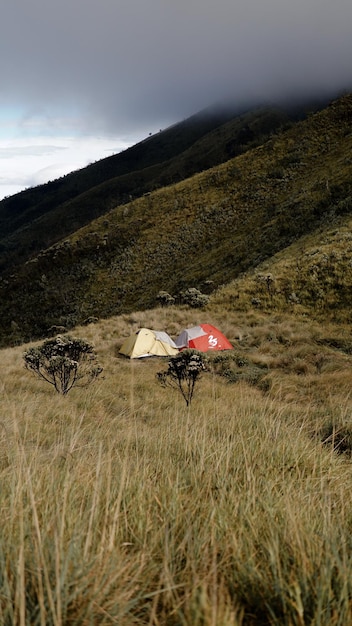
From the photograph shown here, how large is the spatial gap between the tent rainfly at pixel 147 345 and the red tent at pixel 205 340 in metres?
0.74

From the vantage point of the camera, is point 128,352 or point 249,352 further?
point 128,352

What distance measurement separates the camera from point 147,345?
2012 cm

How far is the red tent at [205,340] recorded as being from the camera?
1972cm

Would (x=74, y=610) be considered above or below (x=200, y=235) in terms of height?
below

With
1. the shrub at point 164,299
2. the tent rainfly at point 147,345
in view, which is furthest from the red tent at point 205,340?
the shrub at point 164,299

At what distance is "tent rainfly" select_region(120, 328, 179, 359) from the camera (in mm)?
19719

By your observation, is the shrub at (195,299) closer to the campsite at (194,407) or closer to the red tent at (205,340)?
the campsite at (194,407)

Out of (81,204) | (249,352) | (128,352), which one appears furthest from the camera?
(81,204)

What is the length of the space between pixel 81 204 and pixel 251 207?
76454 millimetres

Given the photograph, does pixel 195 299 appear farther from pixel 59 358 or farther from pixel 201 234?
pixel 201 234

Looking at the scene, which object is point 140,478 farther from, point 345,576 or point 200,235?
point 200,235

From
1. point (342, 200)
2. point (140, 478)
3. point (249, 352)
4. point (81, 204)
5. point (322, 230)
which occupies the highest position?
point (81, 204)

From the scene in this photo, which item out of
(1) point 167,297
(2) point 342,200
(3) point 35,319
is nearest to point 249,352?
(1) point 167,297

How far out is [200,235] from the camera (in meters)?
44.9
